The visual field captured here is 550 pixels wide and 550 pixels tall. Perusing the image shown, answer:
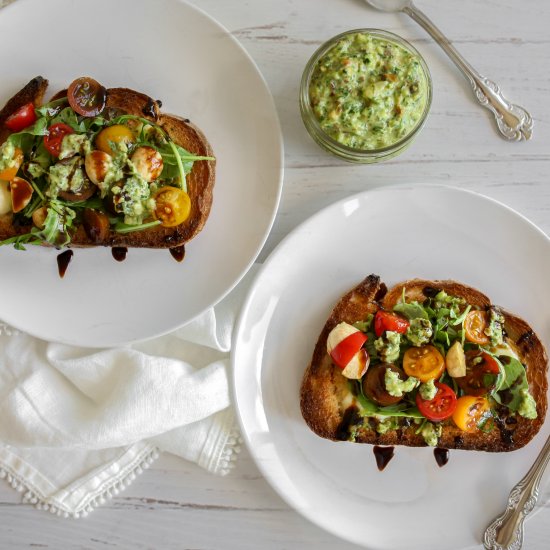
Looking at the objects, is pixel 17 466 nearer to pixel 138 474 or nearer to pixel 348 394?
pixel 138 474

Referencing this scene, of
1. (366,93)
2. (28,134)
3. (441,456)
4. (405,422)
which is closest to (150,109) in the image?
(28,134)

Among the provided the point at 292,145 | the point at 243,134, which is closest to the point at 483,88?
the point at 292,145

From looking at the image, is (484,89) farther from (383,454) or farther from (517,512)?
(517,512)

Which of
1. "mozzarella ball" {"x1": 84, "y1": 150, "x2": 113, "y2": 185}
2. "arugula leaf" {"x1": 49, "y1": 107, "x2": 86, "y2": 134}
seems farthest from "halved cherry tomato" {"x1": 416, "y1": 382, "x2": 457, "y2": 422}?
"arugula leaf" {"x1": 49, "y1": 107, "x2": 86, "y2": 134}

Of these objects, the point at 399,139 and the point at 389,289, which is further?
the point at 389,289

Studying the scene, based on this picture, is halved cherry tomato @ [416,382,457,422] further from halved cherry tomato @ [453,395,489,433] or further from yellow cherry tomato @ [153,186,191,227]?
Answer: yellow cherry tomato @ [153,186,191,227]
